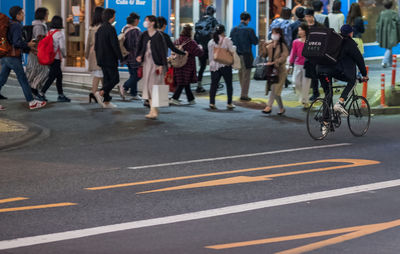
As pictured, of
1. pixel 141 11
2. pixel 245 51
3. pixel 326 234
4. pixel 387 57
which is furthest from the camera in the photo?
pixel 387 57

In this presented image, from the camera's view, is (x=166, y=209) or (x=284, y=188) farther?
(x=284, y=188)

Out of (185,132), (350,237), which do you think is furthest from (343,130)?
(350,237)

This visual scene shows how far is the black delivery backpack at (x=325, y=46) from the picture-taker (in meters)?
13.4

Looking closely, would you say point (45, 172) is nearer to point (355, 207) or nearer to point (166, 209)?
point (166, 209)

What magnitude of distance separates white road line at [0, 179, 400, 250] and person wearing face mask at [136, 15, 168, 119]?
7.17 meters

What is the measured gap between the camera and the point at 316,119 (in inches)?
539

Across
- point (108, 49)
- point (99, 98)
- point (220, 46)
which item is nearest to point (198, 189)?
point (108, 49)

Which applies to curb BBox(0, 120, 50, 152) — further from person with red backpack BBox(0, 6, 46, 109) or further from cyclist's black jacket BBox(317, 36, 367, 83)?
cyclist's black jacket BBox(317, 36, 367, 83)

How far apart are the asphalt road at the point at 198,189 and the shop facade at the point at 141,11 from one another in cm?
690

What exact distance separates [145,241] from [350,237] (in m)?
1.59

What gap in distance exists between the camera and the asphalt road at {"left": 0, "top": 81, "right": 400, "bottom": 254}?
6832 mm

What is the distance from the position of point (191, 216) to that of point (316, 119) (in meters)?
6.33

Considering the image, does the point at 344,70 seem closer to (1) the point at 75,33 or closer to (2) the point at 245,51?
(2) the point at 245,51

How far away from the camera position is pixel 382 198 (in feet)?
28.3
